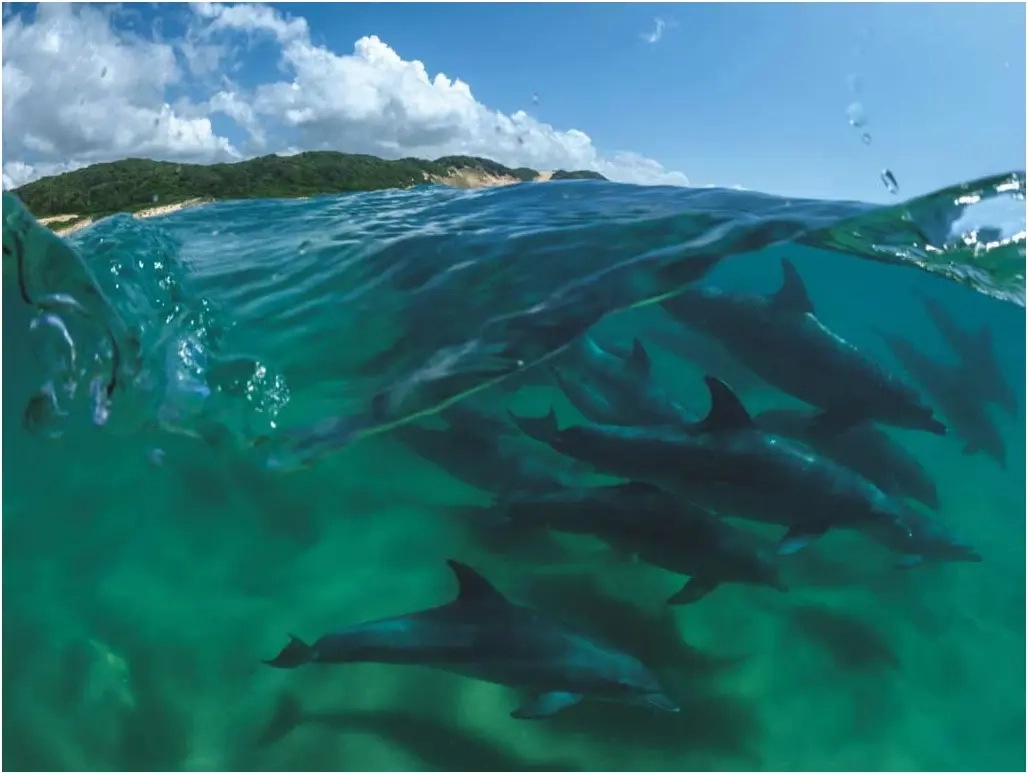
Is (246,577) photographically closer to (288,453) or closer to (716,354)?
(288,453)

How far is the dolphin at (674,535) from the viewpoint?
6.21 metres

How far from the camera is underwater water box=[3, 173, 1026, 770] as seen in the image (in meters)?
5.91

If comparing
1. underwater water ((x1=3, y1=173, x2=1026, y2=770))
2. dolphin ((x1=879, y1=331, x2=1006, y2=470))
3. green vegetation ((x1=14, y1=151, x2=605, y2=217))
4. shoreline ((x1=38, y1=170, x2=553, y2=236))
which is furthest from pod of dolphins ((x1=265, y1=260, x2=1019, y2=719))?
green vegetation ((x1=14, y1=151, x2=605, y2=217))

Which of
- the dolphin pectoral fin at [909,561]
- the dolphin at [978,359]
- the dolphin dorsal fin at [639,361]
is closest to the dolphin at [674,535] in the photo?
the dolphin pectoral fin at [909,561]

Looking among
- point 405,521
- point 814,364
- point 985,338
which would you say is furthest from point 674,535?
point 985,338

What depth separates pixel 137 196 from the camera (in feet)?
47.8

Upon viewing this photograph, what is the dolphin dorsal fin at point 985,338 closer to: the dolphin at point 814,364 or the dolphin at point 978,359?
the dolphin at point 978,359

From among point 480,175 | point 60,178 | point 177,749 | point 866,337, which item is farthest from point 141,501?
point 866,337

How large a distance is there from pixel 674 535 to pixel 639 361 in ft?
7.03

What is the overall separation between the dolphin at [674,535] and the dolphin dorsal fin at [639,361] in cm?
174

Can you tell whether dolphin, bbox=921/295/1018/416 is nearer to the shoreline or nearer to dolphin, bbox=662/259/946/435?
dolphin, bbox=662/259/946/435

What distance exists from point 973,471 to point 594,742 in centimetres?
1026

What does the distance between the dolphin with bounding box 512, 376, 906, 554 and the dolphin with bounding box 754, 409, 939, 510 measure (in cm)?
135

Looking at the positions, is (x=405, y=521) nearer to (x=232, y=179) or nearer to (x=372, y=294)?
(x=372, y=294)
